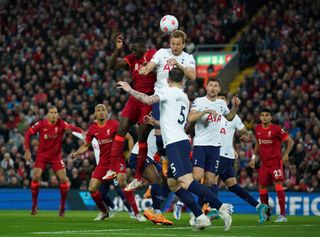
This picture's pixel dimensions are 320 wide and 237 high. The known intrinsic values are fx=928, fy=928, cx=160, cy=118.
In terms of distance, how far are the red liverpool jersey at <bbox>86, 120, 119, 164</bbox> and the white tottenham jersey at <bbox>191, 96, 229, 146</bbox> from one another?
136 inches

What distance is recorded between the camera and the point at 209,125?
1917 cm

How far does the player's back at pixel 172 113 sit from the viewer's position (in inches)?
621

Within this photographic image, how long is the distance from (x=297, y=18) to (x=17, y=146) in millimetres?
11611

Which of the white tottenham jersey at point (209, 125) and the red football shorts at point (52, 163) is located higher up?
the white tottenham jersey at point (209, 125)

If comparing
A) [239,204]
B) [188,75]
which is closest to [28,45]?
[239,204]

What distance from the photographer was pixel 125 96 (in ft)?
114

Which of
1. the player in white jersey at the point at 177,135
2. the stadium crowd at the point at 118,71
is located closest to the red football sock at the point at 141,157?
the player in white jersey at the point at 177,135

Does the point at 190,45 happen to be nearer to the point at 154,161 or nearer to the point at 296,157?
the point at 296,157

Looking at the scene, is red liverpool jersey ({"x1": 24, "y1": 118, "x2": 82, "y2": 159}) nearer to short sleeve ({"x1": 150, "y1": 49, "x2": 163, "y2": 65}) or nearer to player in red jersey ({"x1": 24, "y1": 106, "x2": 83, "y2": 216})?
player in red jersey ({"x1": 24, "y1": 106, "x2": 83, "y2": 216})

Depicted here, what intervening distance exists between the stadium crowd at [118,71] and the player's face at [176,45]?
11.5 m

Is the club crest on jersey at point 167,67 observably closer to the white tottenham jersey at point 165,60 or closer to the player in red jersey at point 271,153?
the white tottenham jersey at point 165,60

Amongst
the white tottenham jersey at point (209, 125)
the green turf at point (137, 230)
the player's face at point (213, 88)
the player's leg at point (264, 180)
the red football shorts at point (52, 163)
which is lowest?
the green turf at point (137, 230)

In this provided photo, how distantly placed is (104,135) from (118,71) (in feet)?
47.5

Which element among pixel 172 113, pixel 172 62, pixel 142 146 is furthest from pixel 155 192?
pixel 172 113
